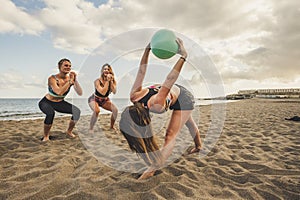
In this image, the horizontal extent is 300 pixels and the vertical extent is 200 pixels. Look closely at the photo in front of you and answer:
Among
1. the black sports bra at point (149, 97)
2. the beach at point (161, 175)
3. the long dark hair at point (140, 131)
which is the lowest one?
the beach at point (161, 175)

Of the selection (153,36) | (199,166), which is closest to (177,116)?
(199,166)

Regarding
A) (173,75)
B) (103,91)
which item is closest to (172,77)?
(173,75)

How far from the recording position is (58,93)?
17.0 ft

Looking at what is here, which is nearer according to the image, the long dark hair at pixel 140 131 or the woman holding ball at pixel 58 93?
the long dark hair at pixel 140 131

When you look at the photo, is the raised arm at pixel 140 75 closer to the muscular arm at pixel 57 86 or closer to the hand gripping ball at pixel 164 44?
the hand gripping ball at pixel 164 44

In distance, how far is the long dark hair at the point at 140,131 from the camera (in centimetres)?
273

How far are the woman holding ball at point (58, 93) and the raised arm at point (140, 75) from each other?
2.85 m

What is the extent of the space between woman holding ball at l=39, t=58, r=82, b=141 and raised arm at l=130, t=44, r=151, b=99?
2.85 metres

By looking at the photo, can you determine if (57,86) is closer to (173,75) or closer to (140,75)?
(140,75)

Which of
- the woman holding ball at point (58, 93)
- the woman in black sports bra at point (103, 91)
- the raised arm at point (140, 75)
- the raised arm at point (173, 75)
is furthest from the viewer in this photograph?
the woman in black sports bra at point (103, 91)

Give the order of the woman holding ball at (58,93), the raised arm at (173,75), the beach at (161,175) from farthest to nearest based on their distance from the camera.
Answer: the woman holding ball at (58,93) → the raised arm at (173,75) → the beach at (161,175)

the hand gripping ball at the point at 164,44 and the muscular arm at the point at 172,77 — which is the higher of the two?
the hand gripping ball at the point at 164,44

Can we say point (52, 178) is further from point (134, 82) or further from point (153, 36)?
point (153, 36)

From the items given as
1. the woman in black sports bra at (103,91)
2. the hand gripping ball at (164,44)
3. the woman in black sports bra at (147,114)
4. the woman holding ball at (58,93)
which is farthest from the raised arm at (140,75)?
the woman in black sports bra at (103,91)
